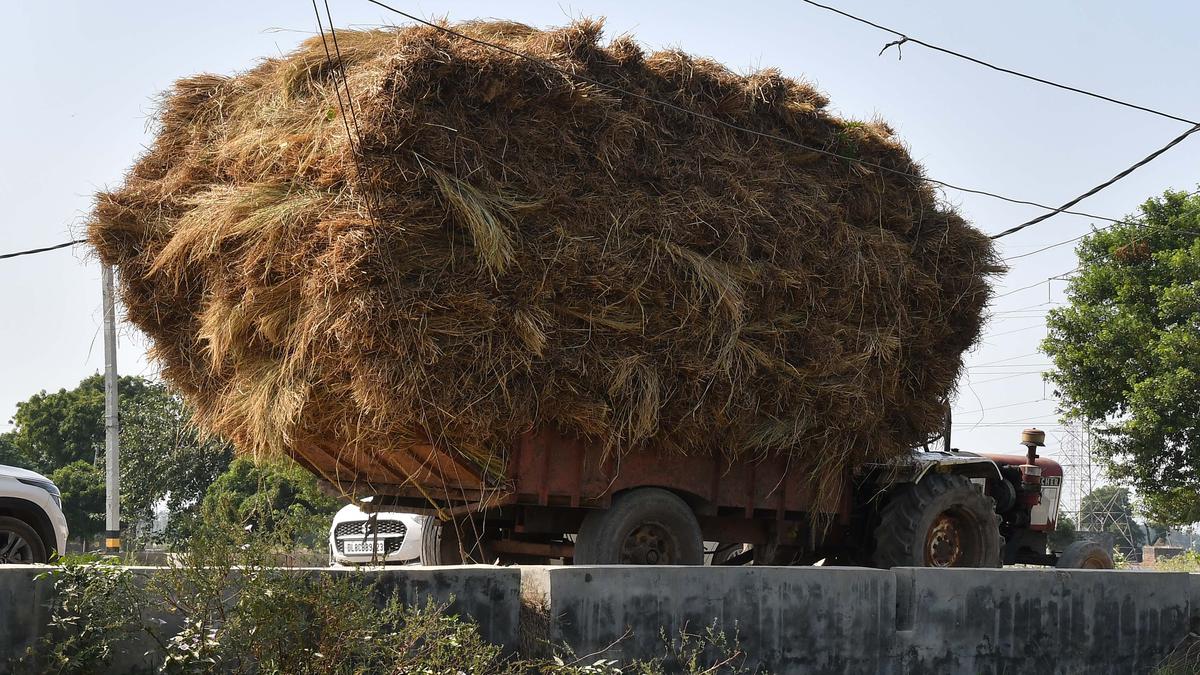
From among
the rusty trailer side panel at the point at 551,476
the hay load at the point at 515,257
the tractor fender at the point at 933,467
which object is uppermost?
the hay load at the point at 515,257

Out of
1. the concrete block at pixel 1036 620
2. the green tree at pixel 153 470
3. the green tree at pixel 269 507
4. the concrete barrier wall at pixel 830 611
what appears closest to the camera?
the green tree at pixel 269 507

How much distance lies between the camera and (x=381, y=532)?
11812 mm

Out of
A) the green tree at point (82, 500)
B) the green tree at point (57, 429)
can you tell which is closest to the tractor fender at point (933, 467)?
the green tree at point (82, 500)

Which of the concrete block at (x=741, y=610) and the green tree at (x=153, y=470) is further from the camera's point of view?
the green tree at (x=153, y=470)

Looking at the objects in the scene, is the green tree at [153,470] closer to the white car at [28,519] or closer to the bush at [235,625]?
the white car at [28,519]

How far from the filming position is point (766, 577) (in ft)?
20.0

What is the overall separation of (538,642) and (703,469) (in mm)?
3457

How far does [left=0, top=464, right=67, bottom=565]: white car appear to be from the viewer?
8.95 metres

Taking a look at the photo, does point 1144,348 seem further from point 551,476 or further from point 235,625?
point 235,625

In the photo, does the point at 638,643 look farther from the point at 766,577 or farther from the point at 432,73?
the point at 432,73

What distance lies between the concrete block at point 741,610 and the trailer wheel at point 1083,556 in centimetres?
702

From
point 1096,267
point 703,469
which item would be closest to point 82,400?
point 1096,267

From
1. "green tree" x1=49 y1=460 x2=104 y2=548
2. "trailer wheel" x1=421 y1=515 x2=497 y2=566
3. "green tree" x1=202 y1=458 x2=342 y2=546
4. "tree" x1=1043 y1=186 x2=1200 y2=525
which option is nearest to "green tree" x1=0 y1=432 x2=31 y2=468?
"green tree" x1=49 y1=460 x2=104 y2=548

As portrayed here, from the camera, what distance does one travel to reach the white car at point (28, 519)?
8945 mm
